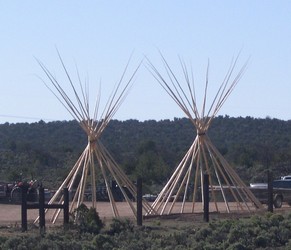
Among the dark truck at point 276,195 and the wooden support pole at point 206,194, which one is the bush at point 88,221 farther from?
the dark truck at point 276,195

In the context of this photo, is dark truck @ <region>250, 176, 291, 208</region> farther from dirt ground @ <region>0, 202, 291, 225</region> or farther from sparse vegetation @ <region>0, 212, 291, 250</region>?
sparse vegetation @ <region>0, 212, 291, 250</region>

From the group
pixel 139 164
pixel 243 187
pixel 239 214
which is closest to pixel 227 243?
pixel 239 214

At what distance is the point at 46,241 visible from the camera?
1977 cm

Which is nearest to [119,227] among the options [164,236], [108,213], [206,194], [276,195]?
[164,236]

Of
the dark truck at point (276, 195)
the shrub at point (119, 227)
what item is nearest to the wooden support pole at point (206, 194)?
the shrub at point (119, 227)

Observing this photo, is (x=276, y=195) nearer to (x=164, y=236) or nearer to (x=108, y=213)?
(x=108, y=213)

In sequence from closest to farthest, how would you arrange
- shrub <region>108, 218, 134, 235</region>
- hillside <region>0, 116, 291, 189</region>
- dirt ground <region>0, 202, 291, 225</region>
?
shrub <region>108, 218, 134, 235</region>, dirt ground <region>0, 202, 291, 225</region>, hillside <region>0, 116, 291, 189</region>

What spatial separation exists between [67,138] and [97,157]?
5981 cm

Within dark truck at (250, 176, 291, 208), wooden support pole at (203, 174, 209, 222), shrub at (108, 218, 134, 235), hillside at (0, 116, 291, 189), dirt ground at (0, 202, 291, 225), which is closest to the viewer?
shrub at (108, 218, 134, 235)

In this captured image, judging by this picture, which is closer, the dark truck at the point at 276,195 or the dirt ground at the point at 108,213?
the dirt ground at the point at 108,213

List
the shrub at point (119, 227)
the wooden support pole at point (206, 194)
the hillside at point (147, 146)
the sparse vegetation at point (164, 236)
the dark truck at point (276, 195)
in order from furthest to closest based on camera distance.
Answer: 1. the hillside at point (147, 146)
2. the dark truck at point (276, 195)
3. the wooden support pole at point (206, 194)
4. the shrub at point (119, 227)
5. the sparse vegetation at point (164, 236)

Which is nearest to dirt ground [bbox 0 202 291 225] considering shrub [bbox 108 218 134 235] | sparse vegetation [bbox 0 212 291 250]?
sparse vegetation [bbox 0 212 291 250]

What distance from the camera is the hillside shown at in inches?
1982

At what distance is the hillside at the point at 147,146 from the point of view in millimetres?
50344
